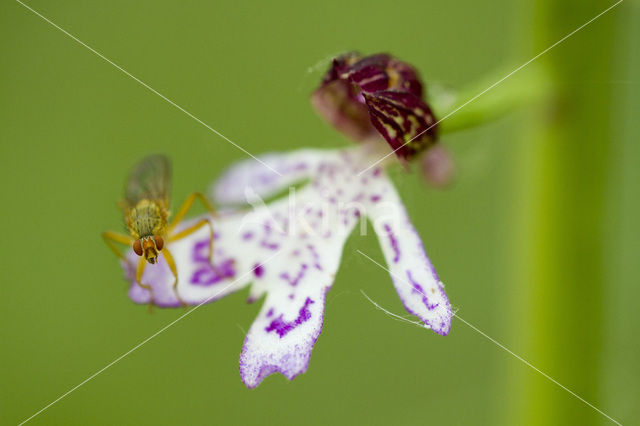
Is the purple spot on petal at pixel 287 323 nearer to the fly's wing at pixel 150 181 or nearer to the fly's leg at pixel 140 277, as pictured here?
the fly's leg at pixel 140 277

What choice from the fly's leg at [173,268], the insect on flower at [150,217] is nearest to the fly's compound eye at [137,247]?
the insect on flower at [150,217]

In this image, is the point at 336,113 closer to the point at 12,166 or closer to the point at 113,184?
the point at 113,184

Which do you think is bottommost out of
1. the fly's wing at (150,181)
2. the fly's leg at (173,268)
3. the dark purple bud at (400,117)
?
the fly's leg at (173,268)

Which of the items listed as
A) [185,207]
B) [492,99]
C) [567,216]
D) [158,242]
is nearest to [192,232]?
[185,207]

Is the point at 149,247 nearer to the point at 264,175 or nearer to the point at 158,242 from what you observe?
the point at 158,242

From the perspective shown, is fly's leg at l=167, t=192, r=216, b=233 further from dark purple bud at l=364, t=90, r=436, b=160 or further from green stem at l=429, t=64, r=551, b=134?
green stem at l=429, t=64, r=551, b=134

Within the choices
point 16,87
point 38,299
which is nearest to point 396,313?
point 38,299
